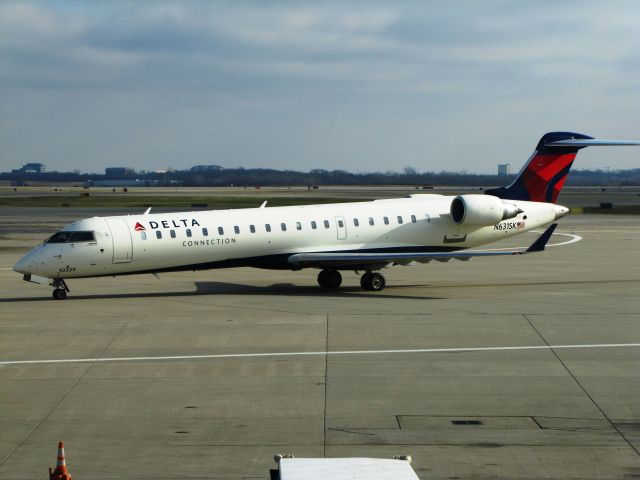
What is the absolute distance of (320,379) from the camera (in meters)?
16.3

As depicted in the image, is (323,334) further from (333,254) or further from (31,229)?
(31,229)

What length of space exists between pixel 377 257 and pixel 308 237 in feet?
7.02

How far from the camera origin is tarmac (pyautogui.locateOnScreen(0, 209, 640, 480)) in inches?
473

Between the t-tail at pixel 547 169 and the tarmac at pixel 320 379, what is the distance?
13.9 ft

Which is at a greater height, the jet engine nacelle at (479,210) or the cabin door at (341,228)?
the jet engine nacelle at (479,210)

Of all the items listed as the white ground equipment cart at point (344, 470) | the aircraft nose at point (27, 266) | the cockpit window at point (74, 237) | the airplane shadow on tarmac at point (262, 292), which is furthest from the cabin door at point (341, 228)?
the white ground equipment cart at point (344, 470)

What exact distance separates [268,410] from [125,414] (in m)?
2.10

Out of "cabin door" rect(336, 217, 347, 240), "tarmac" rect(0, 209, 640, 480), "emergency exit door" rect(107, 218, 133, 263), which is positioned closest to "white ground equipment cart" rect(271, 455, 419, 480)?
"tarmac" rect(0, 209, 640, 480)

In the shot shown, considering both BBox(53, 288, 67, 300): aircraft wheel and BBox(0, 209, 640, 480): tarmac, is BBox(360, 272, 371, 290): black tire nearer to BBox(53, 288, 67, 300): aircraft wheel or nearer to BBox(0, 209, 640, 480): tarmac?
BBox(0, 209, 640, 480): tarmac

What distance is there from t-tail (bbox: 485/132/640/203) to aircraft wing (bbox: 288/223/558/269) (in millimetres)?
4835

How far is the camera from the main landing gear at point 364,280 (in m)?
28.2

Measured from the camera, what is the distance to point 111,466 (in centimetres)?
1149

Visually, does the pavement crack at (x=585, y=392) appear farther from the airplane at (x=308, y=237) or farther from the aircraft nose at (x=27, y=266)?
the aircraft nose at (x=27, y=266)

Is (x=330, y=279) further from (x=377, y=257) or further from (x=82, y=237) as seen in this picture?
(x=82, y=237)
